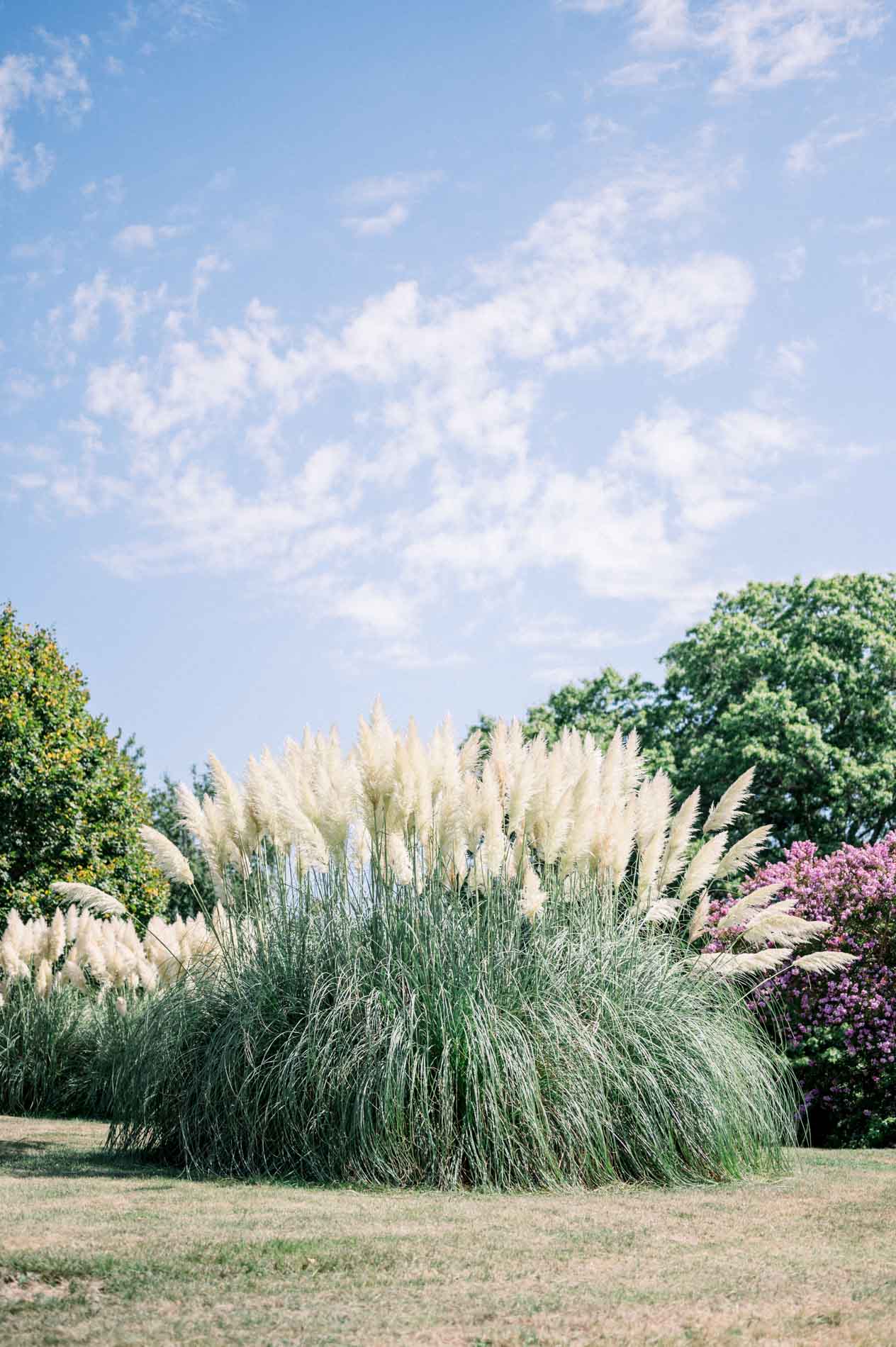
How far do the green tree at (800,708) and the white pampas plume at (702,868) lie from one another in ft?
47.3

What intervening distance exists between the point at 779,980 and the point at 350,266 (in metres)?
7.39

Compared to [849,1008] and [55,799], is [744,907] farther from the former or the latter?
[55,799]

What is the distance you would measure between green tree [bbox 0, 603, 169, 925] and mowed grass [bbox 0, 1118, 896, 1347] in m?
10.5

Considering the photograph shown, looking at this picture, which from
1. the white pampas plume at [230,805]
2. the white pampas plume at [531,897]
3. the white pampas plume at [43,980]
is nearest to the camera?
the white pampas plume at [531,897]

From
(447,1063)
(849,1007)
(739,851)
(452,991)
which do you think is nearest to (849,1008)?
(849,1007)

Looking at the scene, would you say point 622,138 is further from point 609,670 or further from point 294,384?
point 609,670

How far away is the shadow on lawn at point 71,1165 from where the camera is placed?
5566 millimetres

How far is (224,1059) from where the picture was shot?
547 centimetres

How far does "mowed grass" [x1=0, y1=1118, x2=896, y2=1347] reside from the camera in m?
2.95

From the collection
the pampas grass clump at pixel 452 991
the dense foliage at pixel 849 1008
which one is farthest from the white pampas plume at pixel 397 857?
the dense foliage at pixel 849 1008

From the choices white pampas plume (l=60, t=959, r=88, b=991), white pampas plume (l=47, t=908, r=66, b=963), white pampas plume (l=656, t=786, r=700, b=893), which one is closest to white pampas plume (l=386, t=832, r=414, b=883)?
white pampas plume (l=656, t=786, r=700, b=893)

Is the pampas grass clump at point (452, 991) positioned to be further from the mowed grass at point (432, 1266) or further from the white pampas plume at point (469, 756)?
the mowed grass at point (432, 1266)

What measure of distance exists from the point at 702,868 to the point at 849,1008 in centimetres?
408

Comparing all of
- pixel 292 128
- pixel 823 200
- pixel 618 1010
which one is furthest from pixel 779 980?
pixel 292 128
